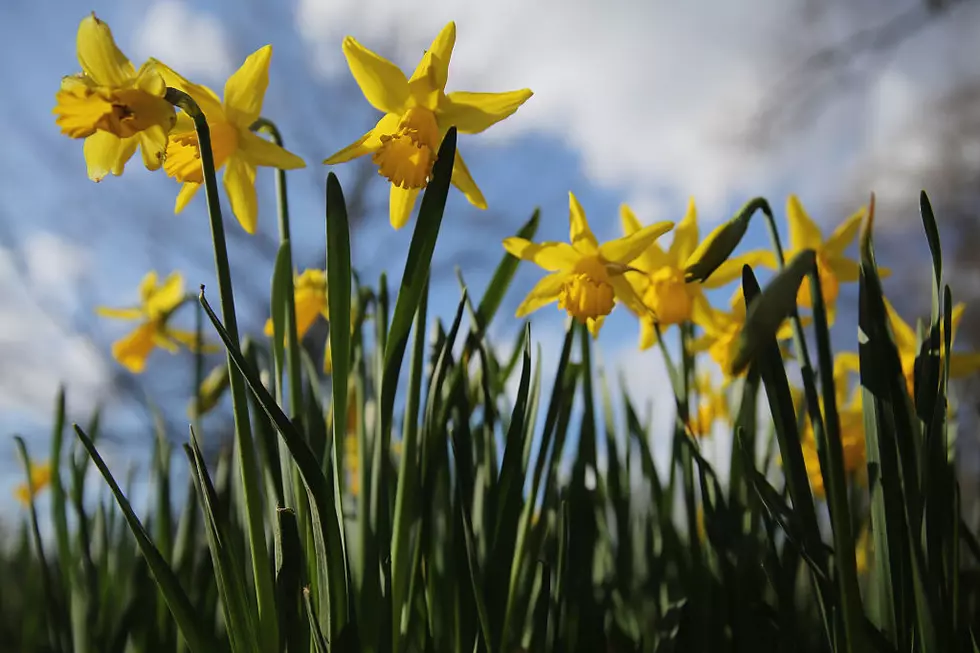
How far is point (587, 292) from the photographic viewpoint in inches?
43.2

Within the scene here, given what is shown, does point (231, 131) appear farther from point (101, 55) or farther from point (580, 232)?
point (580, 232)

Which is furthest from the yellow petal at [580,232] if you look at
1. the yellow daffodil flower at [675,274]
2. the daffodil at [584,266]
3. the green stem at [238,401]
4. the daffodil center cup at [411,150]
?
the green stem at [238,401]

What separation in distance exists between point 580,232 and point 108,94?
2.23 ft

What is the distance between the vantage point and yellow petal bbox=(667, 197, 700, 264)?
4.39ft

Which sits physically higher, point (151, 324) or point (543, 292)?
point (151, 324)

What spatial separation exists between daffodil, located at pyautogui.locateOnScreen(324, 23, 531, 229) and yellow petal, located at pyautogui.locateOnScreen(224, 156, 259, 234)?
0.50 ft

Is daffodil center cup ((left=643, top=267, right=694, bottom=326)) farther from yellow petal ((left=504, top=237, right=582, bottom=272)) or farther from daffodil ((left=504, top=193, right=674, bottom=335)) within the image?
yellow petal ((left=504, top=237, right=582, bottom=272))

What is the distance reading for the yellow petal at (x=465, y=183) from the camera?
88cm

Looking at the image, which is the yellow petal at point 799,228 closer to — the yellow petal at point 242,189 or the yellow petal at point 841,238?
the yellow petal at point 841,238

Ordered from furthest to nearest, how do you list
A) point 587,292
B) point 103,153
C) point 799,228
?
point 799,228 < point 587,292 < point 103,153

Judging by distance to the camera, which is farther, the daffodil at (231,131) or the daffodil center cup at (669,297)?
the daffodil center cup at (669,297)

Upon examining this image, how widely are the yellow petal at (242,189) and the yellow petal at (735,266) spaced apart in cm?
72

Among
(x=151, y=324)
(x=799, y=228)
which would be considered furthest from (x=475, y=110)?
(x=151, y=324)

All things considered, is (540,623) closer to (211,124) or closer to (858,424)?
(211,124)
